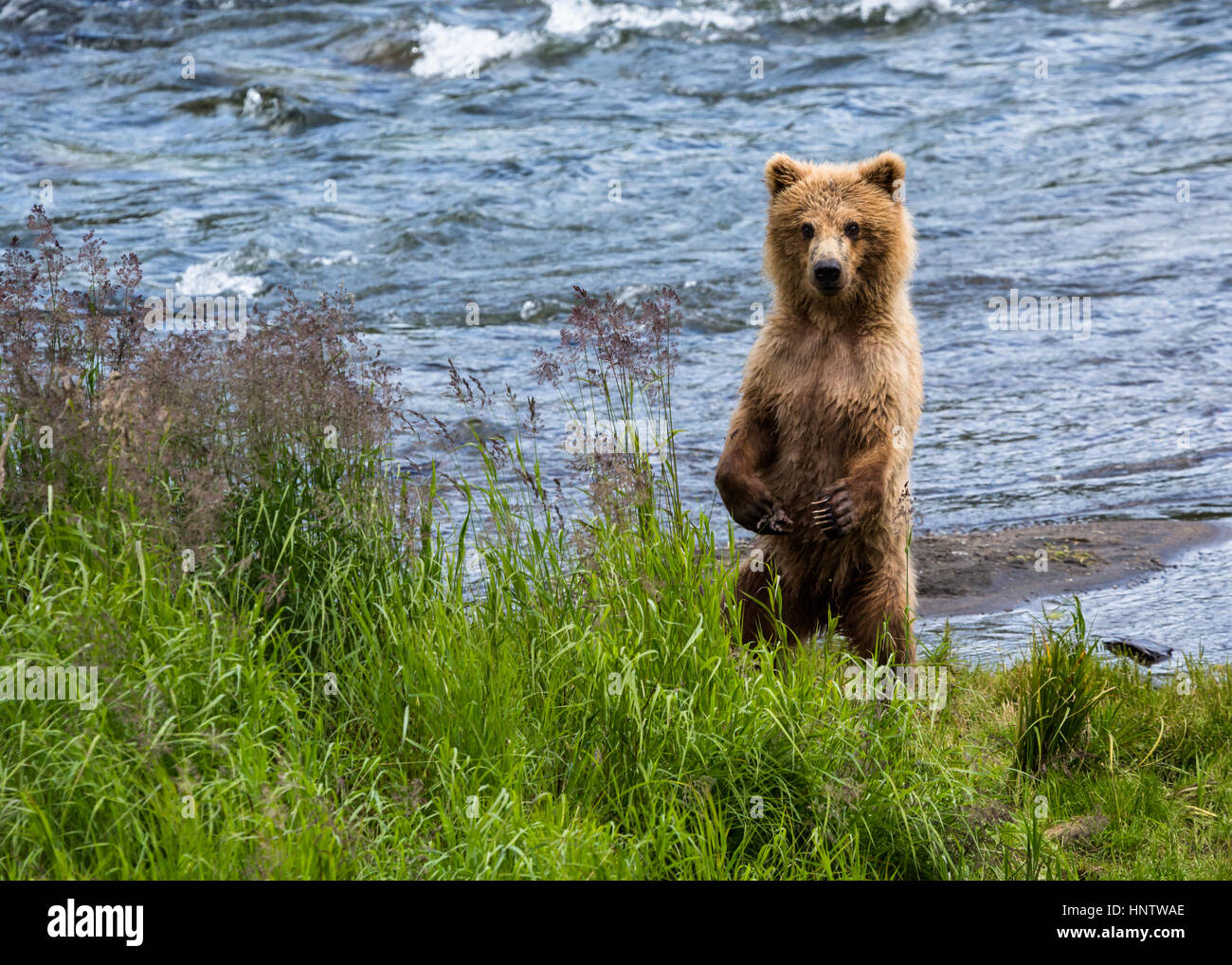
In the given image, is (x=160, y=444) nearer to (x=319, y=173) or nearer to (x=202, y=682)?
(x=202, y=682)

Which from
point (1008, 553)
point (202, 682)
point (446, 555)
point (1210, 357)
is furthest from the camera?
point (1210, 357)

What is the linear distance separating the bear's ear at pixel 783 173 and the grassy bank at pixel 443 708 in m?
1.09

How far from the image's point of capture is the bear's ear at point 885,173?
17.9 feet

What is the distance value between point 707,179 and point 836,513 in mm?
11429

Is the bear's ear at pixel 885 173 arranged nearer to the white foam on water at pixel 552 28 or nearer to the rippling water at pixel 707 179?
the rippling water at pixel 707 179

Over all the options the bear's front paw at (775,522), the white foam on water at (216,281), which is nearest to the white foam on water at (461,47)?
the white foam on water at (216,281)

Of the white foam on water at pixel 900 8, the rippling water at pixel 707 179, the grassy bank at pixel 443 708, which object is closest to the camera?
the grassy bank at pixel 443 708

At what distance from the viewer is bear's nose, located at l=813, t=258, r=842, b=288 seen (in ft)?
16.7

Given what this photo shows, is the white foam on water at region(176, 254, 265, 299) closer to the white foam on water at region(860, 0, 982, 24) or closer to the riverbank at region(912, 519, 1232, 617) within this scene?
the riverbank at region(912, 519, 1232, 617)

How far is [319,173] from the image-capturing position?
52.0ft

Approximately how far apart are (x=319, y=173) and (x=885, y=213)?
38.1ft

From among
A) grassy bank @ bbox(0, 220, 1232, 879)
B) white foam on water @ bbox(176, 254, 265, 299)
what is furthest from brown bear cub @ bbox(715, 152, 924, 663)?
white foam on water @ bbox(176, 254, 265, 299)

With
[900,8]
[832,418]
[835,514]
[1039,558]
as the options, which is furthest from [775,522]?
[900,8]
